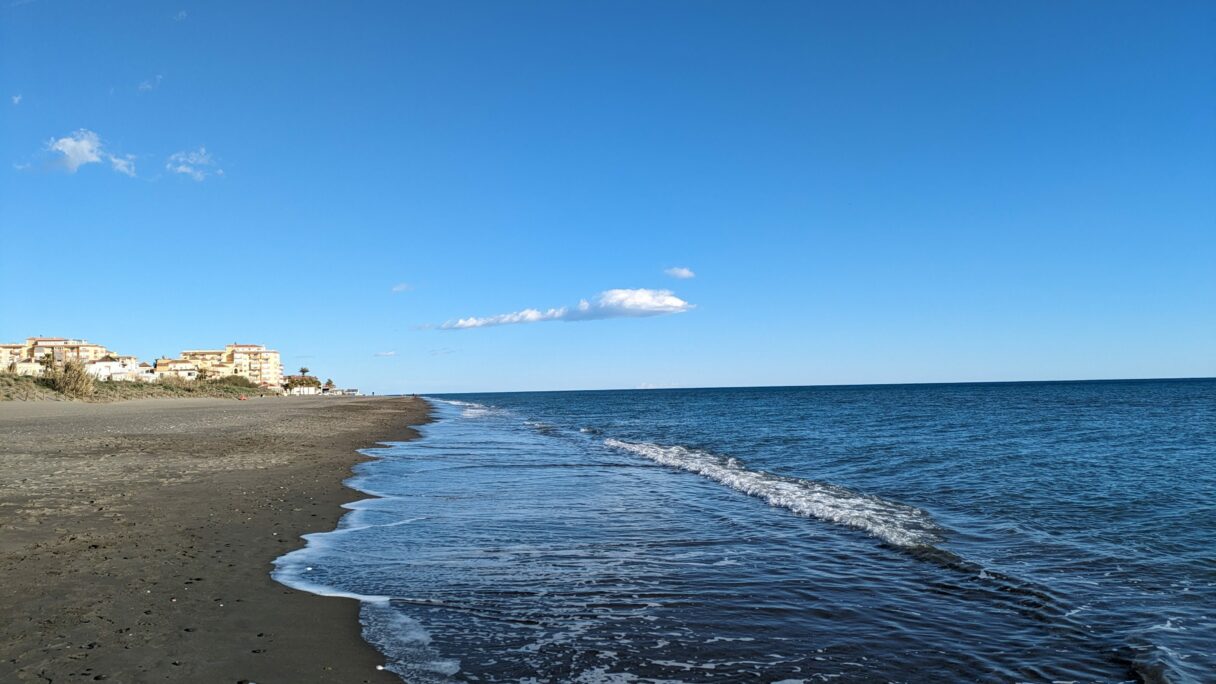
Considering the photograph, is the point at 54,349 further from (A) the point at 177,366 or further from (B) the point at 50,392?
(B) the point at 50,392

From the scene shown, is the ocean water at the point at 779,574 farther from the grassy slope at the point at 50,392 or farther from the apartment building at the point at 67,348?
the apartment building at the point at 67,348

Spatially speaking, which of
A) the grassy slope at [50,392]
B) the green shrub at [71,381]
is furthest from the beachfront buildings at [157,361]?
the green shrub at [71,381]

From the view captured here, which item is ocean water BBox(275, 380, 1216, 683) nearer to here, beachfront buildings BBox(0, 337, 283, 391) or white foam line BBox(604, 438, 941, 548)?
white foam line BBox(604, 438, 941, 548)

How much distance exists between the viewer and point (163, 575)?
774 centimetres

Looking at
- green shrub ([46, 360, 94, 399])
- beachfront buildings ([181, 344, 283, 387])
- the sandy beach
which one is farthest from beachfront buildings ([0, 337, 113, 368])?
the sandy beach

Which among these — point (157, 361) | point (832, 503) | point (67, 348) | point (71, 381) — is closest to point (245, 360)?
point (157, 361)

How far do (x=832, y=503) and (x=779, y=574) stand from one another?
6328 millimetres

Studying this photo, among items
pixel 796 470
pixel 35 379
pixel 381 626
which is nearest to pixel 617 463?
pixel 796 470

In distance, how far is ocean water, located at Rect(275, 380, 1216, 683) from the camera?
6.12m

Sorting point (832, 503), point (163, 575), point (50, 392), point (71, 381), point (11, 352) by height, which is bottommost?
point (832, 503)

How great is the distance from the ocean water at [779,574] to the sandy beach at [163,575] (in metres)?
0.54

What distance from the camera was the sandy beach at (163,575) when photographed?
5.41 metres

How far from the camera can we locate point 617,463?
23.2 m

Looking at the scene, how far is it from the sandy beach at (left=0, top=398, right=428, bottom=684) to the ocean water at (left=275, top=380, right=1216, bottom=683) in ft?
1.76
